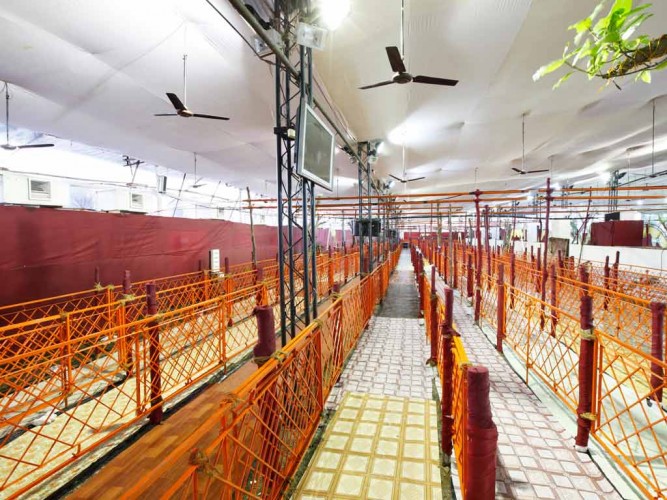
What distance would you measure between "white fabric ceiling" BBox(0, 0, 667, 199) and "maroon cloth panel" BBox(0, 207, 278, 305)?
2.77 m

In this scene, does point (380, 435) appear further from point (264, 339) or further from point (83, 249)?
point (83, 249)

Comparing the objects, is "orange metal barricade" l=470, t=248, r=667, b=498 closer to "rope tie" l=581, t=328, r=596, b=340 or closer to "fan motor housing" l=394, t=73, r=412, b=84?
"rope tie" l=581, t=328, r=596, b=340

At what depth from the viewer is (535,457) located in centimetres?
276

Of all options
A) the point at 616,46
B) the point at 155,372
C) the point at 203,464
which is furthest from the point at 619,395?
the point at 155,372

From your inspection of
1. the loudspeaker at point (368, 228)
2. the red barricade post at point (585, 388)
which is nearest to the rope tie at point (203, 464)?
the red barricade post at point (585, 388)

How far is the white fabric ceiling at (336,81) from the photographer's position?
462cm

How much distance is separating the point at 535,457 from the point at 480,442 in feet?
5.97

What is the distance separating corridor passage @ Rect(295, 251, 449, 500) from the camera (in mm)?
2416

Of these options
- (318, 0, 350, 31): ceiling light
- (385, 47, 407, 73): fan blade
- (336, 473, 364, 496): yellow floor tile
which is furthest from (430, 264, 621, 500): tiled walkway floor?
(318, 0, 350, 31): ceiling light

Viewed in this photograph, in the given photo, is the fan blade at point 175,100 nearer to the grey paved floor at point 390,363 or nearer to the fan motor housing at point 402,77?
the fan motor housing at point 402,77

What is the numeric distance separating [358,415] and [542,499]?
1755mm

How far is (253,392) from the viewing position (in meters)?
1.91

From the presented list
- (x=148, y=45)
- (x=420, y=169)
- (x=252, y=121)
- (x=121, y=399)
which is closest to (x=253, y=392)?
(x=121, y=399)

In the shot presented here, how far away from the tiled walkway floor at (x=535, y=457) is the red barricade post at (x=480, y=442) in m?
1.06
